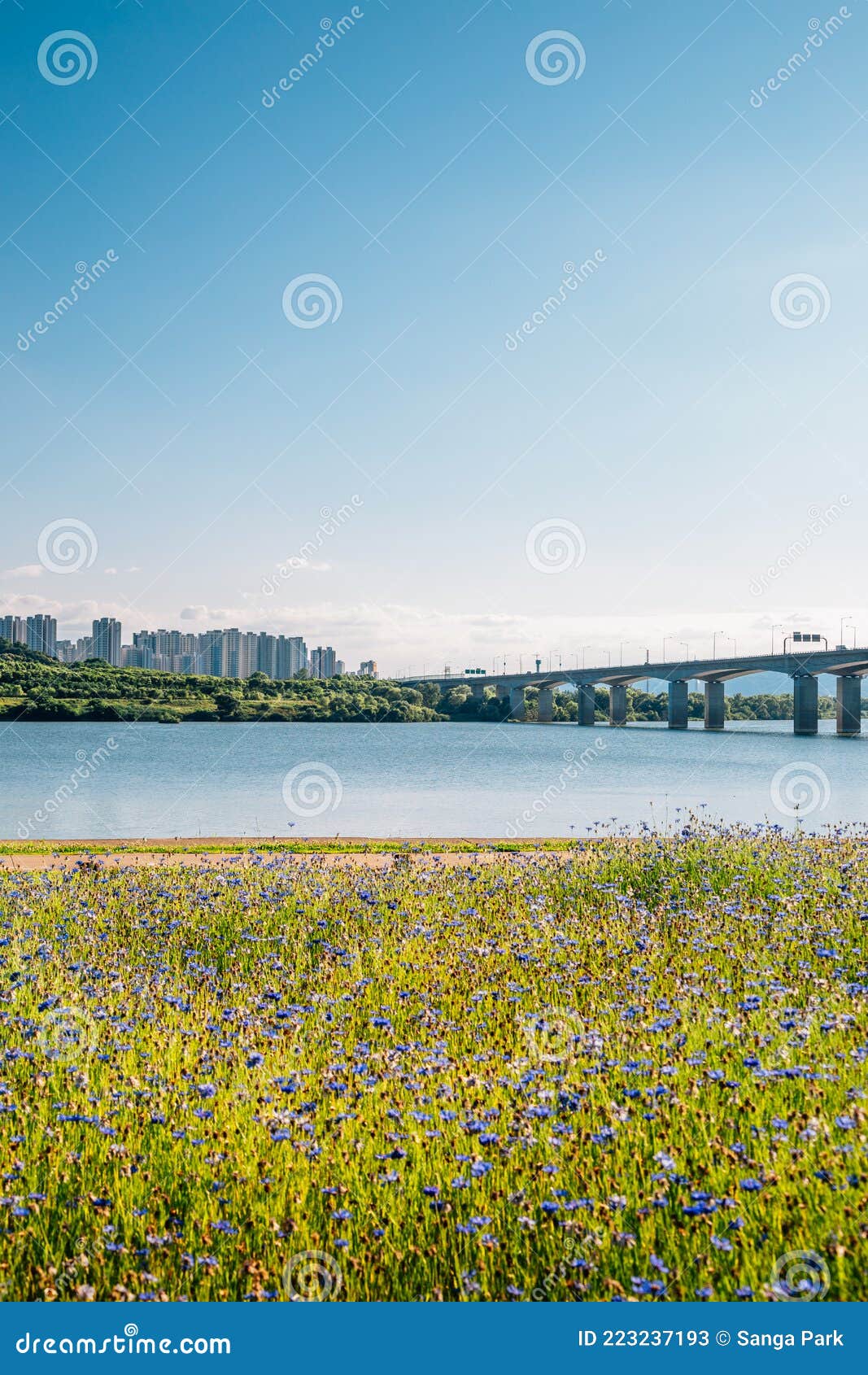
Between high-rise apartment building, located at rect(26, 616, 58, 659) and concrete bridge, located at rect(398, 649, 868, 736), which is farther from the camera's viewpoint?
high-rise apartment building, located at rect(26, 616, 58, 659)

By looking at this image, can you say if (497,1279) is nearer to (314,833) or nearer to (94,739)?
(314,833)

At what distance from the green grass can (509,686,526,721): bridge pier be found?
106067 mm

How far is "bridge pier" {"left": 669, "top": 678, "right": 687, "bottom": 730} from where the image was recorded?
102875 mm

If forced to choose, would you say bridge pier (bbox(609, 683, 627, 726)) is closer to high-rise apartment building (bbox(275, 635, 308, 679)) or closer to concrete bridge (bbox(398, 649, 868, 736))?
concrete bridge (bbox(398, 649, 868, 736))

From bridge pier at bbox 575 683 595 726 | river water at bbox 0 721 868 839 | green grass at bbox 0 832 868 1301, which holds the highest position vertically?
bridge pier at bbox 575 683 595 726

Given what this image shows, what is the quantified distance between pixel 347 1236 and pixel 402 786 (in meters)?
32.8

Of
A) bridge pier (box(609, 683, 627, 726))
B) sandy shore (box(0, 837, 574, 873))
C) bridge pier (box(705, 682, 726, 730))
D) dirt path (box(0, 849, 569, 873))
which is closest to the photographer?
dirt path (box(0, 849, 569, 873))

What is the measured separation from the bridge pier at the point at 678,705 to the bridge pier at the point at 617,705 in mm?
7378

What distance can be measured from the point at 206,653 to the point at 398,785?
109 metres


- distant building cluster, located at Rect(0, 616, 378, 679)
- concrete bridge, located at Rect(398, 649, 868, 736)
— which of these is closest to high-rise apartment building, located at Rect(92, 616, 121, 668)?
distant building cluster, located at Rect(0, 616, 378, 679)

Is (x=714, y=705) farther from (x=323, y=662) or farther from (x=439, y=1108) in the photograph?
(x=439, y=1108)

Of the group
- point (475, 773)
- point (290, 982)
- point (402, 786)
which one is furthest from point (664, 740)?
point (290, 982)

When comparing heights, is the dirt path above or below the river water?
above

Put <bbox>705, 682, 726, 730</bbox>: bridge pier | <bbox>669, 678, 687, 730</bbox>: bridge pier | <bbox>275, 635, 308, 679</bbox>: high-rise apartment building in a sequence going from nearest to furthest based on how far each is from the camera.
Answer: <bbox>669, 678, 687, 730</bbox>: bridge pier < <bbox>705, 682, 726, 730</bbox>: bridge pier < <bbox>275, 635, 308, 679</bbox>: high-rise apartment building
